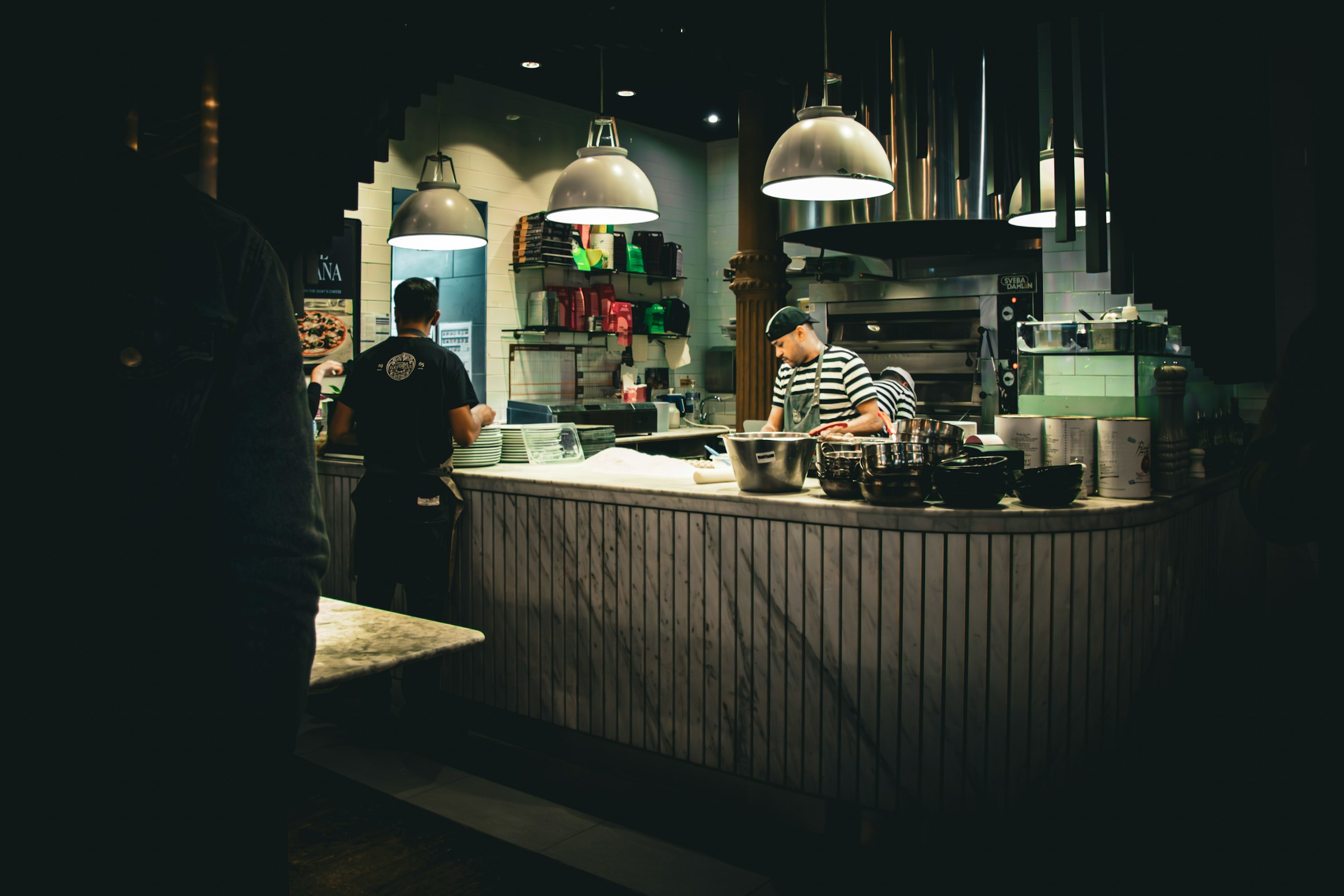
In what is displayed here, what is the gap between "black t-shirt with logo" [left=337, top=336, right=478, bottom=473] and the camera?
12.5ft

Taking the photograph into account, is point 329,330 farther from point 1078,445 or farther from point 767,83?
point 1078,445

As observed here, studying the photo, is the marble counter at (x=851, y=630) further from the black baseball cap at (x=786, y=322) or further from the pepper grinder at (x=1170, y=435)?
the black baseball cap at (x=786, y=322)

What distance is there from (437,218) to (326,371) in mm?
1600

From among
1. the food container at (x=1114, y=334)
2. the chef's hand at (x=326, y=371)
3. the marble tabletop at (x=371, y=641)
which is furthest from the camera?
the chef's hand at (x=326, y=371)

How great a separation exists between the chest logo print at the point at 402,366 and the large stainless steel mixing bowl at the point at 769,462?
1.39 metres

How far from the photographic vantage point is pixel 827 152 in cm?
357

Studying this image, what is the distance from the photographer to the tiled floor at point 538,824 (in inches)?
109

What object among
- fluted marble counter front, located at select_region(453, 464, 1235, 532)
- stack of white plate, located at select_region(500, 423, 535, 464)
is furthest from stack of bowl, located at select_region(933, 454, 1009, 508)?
stack of white plate, located at select_region(500, 423, 535, 464)

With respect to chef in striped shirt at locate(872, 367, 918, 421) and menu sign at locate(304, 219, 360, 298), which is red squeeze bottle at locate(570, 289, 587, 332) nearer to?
menu sign at locate(304, 219, 360, 298)

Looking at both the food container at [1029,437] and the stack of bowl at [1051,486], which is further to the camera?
the food container at [1029,437]

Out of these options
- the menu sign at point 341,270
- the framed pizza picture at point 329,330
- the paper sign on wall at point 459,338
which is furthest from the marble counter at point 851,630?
the paper sign on wall at point 459,338

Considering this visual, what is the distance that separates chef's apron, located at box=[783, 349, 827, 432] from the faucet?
4.04 meters

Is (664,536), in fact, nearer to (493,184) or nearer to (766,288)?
(766,288)

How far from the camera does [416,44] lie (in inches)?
146
